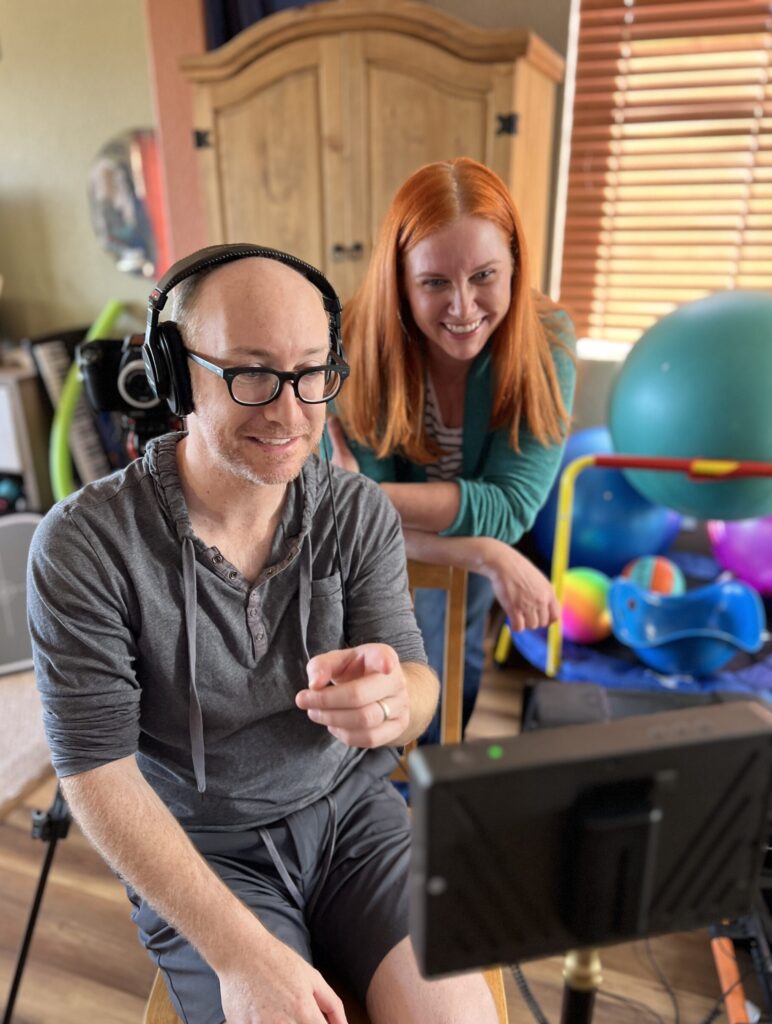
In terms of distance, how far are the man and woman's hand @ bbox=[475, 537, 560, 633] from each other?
21 cm

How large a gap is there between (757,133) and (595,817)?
9.36 feet

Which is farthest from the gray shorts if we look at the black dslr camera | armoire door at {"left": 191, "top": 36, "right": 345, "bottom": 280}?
armoire door at {"left": 191, "top": 36, "right": 345, "bottom": 280}

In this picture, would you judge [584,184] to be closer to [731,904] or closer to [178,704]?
[178,704]

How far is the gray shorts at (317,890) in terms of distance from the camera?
3.02 ft

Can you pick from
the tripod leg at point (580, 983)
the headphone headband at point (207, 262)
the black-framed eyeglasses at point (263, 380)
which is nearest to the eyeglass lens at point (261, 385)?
the black-framed eyeglasses at point (263, 380)

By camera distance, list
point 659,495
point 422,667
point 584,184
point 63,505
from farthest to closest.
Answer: point 584,184 → point 659,495 → point 422,667 → point 63,505

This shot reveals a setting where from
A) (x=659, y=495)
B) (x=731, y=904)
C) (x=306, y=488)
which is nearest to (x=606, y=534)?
(x=659, y=495)

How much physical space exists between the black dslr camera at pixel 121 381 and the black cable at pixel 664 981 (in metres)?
1.37

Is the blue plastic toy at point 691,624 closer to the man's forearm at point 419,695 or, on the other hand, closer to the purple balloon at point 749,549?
the purple balloon at point 749,549

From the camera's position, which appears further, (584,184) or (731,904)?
(584,184)

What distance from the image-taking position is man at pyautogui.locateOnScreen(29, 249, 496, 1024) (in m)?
0.85

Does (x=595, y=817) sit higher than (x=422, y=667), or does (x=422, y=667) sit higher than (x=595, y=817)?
(x=595, y=817)

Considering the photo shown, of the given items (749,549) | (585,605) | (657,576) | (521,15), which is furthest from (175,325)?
(521,15)

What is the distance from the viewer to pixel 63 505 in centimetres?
91
